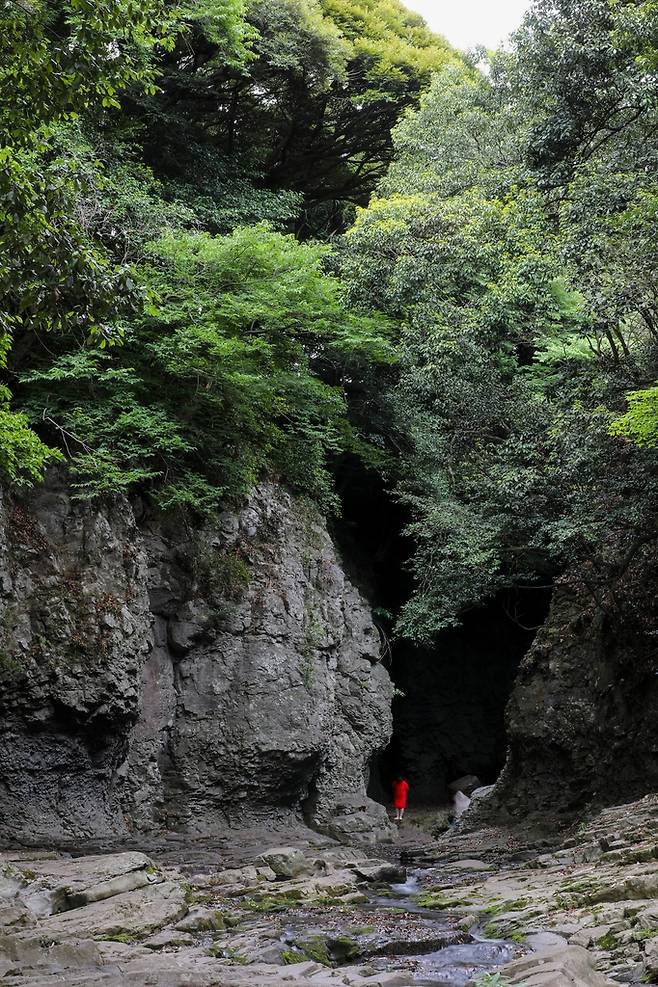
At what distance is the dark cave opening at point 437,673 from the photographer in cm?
2723

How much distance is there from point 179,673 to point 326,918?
7.23 metres

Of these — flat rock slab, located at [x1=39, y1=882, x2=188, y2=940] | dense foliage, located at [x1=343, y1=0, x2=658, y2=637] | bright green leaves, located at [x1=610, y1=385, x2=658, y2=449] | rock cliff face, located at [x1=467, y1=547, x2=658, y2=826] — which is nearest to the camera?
flat rock slab, located at [x1=39, y1=882, x2=188, y2=940]

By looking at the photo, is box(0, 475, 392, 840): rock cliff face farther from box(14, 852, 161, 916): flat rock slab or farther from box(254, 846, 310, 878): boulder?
box(254, 846, 310, 878): boulder

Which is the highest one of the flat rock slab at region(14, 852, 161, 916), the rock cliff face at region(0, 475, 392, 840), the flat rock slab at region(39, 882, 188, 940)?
the rock cliff face at region(0, 475, 392, 840)

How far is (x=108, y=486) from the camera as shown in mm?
14641

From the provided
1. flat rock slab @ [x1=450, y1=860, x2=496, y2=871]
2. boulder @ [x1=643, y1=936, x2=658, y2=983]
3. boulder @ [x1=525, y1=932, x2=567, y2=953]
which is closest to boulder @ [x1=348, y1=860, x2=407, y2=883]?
flat rock slab @ [x1=450, y1=860, x2=496, y2=871]

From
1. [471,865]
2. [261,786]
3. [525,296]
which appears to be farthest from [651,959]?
[525,296]

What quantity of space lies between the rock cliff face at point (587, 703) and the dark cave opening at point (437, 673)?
6111mm

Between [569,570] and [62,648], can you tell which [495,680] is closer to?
[569,570]

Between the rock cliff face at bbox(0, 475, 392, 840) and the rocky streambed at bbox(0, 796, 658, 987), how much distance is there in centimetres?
145

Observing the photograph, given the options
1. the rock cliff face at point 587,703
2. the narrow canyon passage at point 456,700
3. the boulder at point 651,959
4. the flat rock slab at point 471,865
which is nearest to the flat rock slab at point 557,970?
the boulder at point 651,959

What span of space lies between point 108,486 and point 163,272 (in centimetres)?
470

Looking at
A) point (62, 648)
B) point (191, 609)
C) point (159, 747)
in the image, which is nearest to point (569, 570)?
point (191, 609)

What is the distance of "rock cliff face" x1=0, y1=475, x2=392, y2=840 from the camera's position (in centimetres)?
1383
